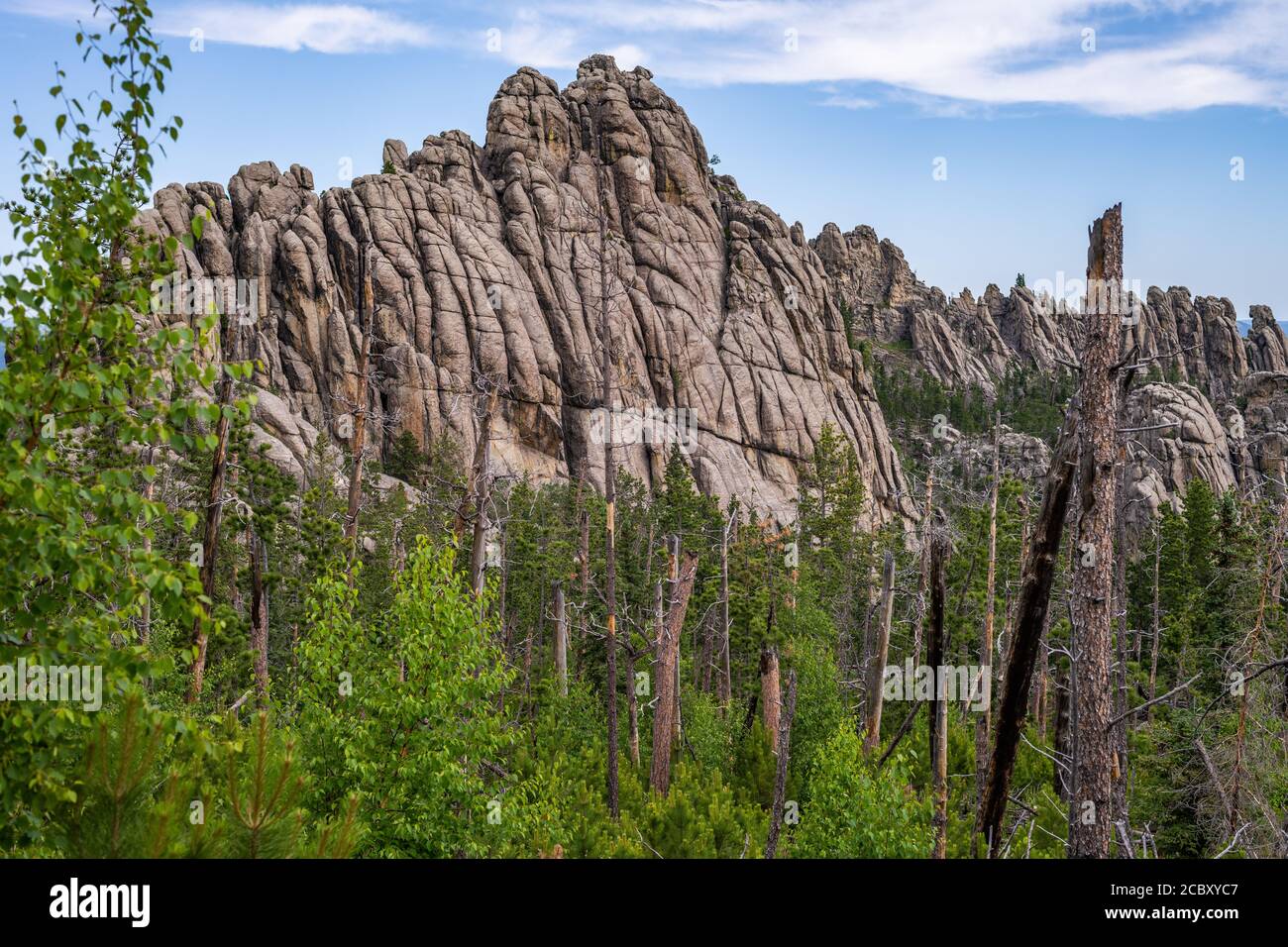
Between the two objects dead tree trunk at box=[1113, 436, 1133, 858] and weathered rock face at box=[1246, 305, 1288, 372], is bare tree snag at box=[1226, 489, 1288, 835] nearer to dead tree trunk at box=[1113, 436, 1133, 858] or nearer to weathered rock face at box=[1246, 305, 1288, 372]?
dead tree trunk at box=[1113, 436, 1133, 858]

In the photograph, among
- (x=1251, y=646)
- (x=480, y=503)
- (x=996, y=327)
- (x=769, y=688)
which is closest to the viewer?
(x=480, y=503)

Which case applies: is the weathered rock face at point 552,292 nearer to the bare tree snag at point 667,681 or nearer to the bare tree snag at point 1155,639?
the bare tree snag at point 1155,639

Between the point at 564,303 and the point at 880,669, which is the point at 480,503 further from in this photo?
the point at 564,303

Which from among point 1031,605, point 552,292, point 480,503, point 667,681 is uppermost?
point 552,292

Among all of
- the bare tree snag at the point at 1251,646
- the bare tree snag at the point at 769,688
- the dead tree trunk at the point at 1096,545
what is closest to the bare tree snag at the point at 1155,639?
the bare tree snag at the point at 769,688

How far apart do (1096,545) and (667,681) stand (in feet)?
54.5

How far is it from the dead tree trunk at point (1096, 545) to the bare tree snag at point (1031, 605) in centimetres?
51

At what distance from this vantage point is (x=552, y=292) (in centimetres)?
7919

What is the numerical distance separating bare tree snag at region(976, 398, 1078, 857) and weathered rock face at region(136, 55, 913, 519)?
177 ft

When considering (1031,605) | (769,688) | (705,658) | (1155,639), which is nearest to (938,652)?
(769,688)

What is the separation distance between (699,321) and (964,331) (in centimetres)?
9020
